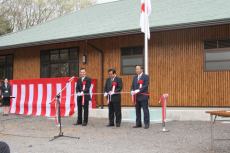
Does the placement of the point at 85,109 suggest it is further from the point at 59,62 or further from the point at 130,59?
the point at 59,62

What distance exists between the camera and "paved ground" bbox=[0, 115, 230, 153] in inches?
315

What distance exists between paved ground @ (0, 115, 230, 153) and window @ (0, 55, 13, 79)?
364 inches

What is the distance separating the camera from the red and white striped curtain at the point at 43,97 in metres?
14.7

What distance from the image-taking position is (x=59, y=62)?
19250 millimetres

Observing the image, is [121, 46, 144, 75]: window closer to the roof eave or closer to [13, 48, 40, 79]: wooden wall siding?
the roof eave

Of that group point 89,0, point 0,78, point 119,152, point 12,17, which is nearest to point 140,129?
point 119,152

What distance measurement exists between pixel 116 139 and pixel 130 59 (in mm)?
7816

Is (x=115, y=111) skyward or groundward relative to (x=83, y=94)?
groundward

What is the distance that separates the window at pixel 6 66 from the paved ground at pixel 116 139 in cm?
926

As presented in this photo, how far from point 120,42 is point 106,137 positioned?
7927mm

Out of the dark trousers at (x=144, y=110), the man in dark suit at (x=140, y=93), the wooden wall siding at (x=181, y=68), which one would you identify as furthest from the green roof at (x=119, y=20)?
the dark trousers at (x=144, y=110)

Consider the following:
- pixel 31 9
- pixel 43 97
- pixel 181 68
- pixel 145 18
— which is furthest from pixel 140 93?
pixel 31 9

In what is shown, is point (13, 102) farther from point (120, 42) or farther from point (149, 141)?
point (149, 141)

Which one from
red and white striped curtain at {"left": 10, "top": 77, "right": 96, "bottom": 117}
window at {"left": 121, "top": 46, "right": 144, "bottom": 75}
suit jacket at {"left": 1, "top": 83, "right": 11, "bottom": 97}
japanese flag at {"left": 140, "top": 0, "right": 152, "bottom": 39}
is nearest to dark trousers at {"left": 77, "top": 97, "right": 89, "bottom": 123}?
red and white striped curtain at {"left": 10, "top": 77, "right": 96, "bottom": 117}
